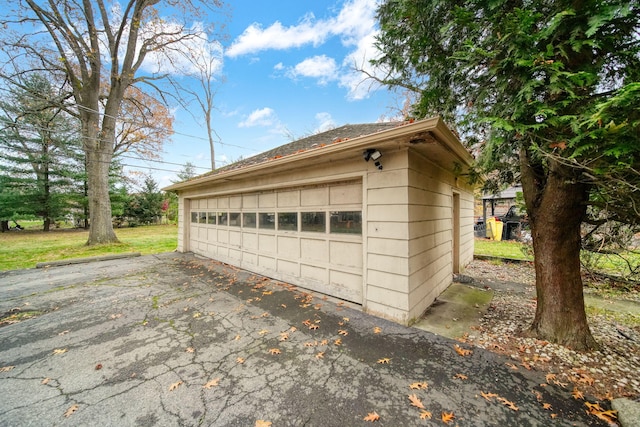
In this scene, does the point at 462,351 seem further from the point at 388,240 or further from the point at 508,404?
the point at 388,240

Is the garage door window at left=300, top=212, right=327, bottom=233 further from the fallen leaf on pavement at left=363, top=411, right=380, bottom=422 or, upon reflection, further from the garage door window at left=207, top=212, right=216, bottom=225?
the garage door window at left=207, top=212, right=216, bottom=225

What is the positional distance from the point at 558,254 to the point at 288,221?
13.7ft

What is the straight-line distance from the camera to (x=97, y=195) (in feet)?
32.8

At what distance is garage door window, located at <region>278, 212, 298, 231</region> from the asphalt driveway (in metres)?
1.56

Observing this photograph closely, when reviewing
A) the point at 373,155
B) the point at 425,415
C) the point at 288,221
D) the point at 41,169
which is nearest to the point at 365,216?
the point at 373,155

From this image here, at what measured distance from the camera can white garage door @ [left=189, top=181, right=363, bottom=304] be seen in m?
4.00

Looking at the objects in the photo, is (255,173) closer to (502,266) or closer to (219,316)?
(219,316)

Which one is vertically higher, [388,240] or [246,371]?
[388,240]

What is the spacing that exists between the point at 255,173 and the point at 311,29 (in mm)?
6915

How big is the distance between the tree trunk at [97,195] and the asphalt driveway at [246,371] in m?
7.01

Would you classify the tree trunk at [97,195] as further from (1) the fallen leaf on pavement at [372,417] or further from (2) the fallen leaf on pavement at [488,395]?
(2) the fallen leaf on pavement at [488,395]

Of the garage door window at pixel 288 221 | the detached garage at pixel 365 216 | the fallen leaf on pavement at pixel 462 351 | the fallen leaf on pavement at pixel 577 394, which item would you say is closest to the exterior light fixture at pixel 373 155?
the detached garage at pixel 365 216

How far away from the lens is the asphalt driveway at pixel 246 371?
1849 mm

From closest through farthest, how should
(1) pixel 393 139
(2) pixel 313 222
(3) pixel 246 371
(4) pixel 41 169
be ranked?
(3) pixel 246 371
(1) pixel 393 139
(2) pixel 313 222
(4) pixel 41 169
